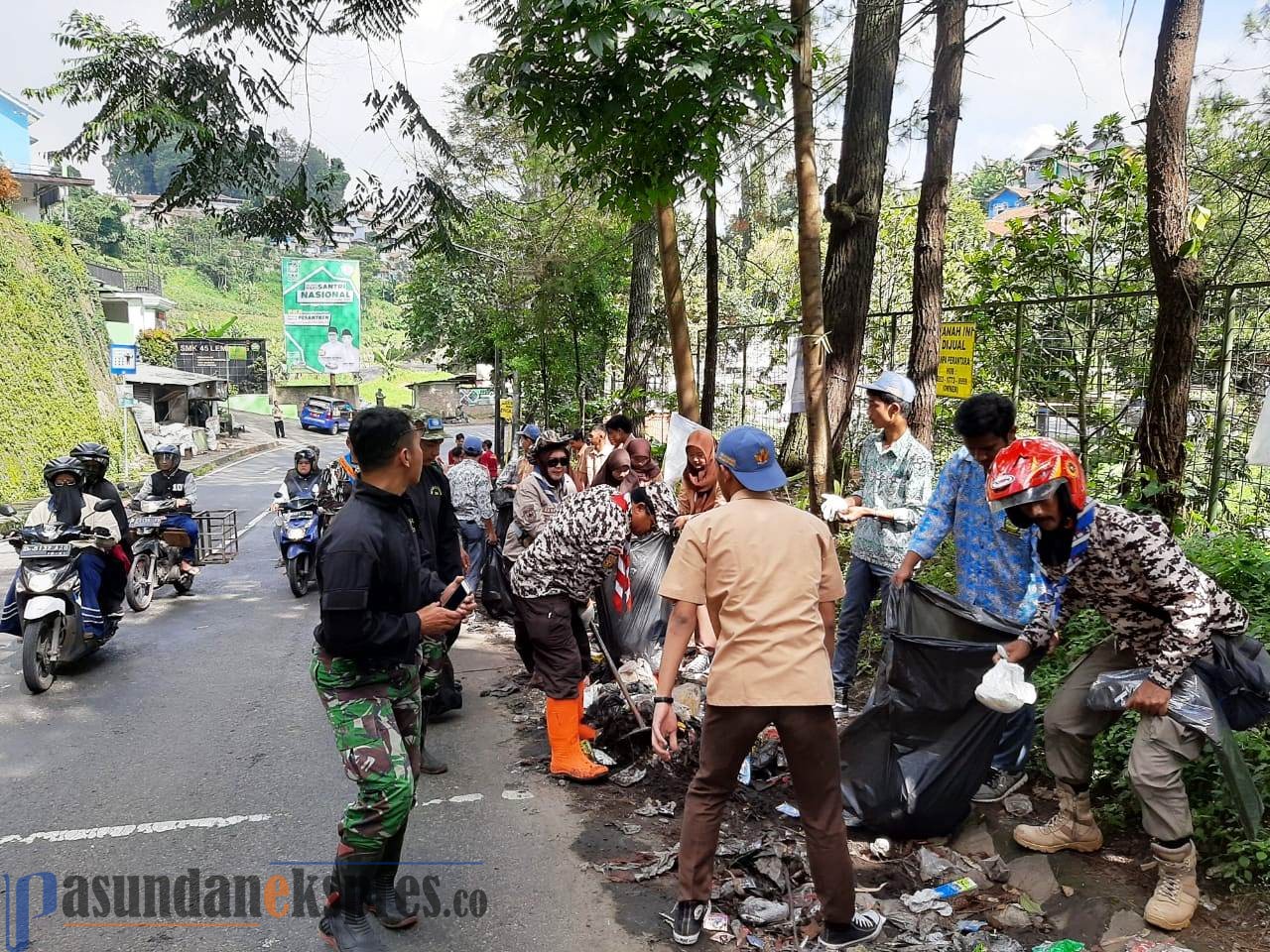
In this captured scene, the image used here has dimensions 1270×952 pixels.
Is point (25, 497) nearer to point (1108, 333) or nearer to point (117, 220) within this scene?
point (1108, 333)

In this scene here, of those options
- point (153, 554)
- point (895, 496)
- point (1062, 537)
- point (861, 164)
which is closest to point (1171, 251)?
point (895, 496)

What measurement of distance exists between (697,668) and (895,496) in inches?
74.7

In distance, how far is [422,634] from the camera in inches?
126

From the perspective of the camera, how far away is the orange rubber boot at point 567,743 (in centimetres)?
473

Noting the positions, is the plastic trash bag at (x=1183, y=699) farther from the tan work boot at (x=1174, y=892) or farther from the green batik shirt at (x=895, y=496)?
the green batik shirt at (x=895, y=496)

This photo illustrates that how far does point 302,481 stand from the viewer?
10.5 m

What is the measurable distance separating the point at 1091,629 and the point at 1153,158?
2.79 m

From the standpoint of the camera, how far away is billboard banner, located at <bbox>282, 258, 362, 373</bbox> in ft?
130

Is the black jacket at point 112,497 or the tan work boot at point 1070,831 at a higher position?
the black jacket at point 112,497

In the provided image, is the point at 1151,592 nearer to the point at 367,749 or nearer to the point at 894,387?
the point at 894,387

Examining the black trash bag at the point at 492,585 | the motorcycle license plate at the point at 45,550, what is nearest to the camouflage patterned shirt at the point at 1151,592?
the black trash bag at the point at 492,585

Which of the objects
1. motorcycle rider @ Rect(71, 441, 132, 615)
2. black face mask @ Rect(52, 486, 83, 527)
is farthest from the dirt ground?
black face mask @ Rect(52, 486, 83, 527)

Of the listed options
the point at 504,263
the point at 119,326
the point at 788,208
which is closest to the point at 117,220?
the point at 119,326

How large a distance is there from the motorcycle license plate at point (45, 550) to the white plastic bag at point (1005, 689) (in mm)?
6309
